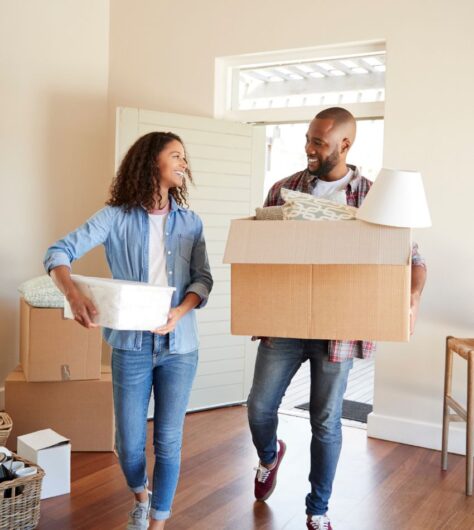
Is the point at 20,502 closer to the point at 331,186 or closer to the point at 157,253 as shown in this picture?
the point at 157,253

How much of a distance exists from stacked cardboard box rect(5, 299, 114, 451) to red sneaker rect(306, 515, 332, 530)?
1.25 metres

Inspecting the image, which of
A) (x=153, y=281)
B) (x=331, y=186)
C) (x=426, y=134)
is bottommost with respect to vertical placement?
(x=153, y=281)

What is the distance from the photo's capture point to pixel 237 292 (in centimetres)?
206

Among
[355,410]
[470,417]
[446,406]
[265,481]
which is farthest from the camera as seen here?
[355,410]

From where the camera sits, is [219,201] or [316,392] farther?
[219,201]

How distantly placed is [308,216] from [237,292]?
31 centimetres

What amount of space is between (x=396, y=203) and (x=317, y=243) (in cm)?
25

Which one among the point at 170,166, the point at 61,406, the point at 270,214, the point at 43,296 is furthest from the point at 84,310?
the point at 61,406

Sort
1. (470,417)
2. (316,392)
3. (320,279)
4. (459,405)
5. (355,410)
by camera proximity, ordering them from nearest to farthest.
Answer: (320,279) < (316,392) < (470,417) < (459,405) < (355,410)

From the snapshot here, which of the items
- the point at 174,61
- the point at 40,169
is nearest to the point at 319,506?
the point at 40,169

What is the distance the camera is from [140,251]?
2.18m

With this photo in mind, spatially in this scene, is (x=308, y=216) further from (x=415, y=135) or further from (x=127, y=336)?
(x=415, y=135)

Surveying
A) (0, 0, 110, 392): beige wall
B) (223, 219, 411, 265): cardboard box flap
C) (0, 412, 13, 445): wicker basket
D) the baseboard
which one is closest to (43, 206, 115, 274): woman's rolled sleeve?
(223, 219, 411, 265): cardboard box flap

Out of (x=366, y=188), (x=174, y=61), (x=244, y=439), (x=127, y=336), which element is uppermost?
(x=174, y=61)
